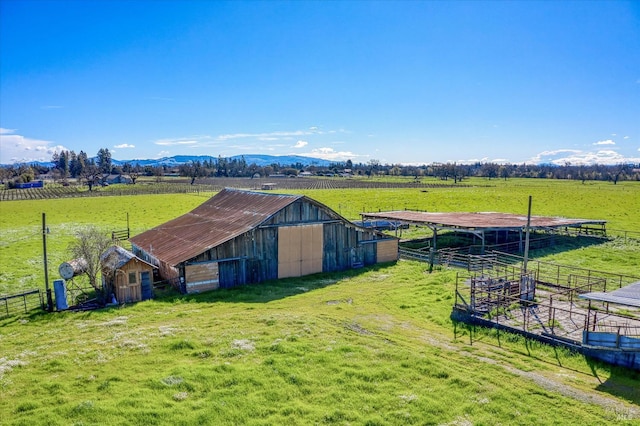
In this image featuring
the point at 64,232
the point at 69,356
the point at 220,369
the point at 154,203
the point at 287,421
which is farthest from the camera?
the point at 154,203

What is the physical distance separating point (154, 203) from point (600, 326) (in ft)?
244

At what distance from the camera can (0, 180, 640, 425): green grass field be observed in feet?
38.4

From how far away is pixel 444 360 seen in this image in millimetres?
15102

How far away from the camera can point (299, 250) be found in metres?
29.0

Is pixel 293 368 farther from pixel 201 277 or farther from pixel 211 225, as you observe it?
pixel 211 225

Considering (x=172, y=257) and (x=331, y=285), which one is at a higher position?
(x=172, y=257)

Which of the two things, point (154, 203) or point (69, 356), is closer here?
point (69, 356)

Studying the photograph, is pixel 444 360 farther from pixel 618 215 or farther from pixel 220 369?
pixel 618 215

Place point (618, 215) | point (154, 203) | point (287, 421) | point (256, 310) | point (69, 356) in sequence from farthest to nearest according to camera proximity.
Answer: point (154, 203) < point (618, 215) < point (256, 310) < point (69, 356) < point (287, 421)

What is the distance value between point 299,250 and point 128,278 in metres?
10.6

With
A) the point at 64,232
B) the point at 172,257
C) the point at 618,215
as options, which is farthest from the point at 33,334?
the point at 618,215

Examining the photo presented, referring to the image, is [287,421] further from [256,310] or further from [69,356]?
[256,310]

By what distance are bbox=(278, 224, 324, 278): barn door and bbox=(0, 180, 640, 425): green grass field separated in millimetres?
3949

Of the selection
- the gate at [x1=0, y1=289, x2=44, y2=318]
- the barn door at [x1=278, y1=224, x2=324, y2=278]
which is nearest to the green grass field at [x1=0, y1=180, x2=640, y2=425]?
the gate at [x1=0, y1=289, x2=44, y2=318]
